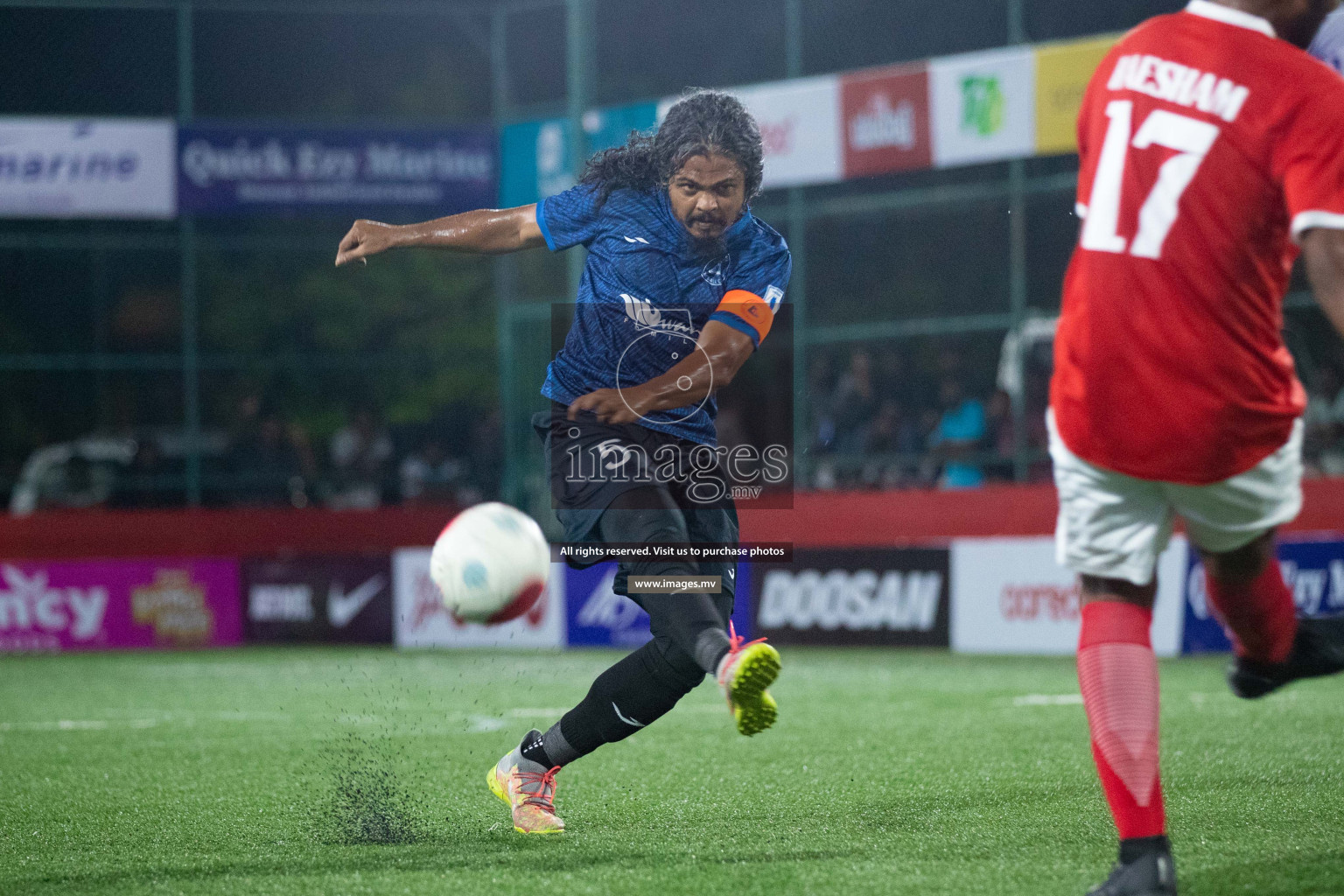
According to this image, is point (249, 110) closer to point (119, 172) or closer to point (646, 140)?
point (119, 172)

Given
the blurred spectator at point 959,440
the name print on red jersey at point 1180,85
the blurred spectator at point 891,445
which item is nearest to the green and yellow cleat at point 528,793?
the name print on red jersey at point 1180,85

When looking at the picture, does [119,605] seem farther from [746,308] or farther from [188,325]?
[746,308]

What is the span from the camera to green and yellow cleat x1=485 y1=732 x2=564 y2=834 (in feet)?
16.1

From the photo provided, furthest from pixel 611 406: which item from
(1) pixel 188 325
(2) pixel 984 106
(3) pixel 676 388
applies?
(1) pixel 188 325

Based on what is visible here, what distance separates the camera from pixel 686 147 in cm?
472

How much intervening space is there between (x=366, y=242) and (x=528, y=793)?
5.87 ft

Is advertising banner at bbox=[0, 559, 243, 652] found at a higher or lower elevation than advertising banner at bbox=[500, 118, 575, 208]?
lower

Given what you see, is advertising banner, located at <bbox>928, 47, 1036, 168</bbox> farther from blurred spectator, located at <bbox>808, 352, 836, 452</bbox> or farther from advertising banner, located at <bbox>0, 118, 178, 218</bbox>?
advertising banner, located at <bbox>0, 118, 178, 218</bbox>

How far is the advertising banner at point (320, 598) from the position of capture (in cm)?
1503

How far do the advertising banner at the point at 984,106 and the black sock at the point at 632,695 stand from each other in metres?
11.8

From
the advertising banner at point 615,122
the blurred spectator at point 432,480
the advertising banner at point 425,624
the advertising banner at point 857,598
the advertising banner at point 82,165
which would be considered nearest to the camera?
the advertising banner at point 857,598

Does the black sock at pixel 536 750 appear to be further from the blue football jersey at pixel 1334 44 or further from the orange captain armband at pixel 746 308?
the blue football jersey at pixel 1334 44

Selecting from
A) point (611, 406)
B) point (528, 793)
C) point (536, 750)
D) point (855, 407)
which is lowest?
point (528, 793)

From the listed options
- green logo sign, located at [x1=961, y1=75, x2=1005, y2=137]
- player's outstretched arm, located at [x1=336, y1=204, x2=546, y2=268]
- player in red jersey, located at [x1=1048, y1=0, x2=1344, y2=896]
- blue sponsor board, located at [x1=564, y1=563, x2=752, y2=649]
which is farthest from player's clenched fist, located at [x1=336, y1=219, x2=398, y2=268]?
green logo sign, located at [x1=961, y1=75, x2=1005, y2=137]
